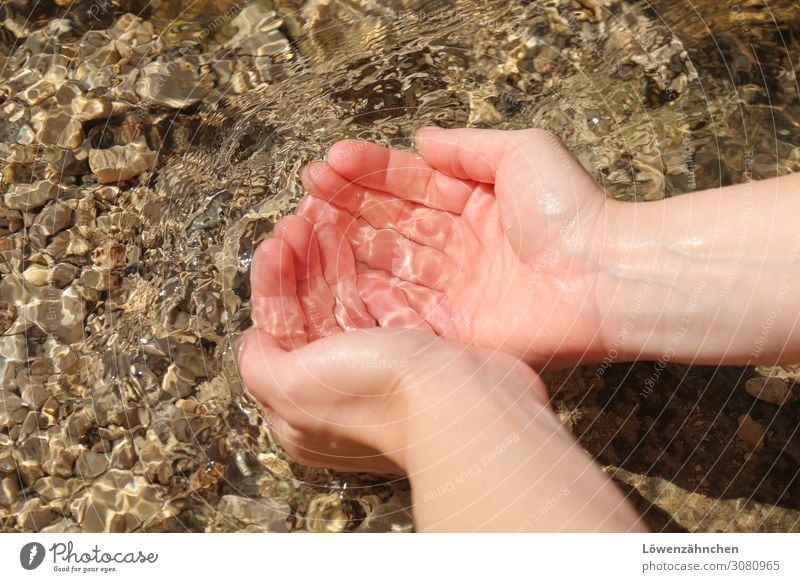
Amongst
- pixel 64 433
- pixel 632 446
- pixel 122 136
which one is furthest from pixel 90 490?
pixel 632 446

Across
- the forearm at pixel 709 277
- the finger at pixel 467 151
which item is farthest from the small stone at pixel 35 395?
the forearm at pixel 709 277

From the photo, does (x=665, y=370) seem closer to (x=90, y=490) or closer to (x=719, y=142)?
(x=719, y=142)

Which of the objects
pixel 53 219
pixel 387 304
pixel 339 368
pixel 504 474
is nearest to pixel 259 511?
pixel 339 368

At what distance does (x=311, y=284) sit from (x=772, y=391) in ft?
3.97

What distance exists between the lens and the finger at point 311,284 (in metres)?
1.81

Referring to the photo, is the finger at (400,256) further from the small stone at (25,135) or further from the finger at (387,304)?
the small stone at (25,135)

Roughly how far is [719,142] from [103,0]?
6.07ft

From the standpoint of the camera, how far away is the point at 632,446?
192 centimetres

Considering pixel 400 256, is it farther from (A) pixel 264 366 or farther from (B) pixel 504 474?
(B) pixel 504 474

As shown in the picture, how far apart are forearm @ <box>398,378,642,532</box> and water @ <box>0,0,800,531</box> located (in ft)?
1.06

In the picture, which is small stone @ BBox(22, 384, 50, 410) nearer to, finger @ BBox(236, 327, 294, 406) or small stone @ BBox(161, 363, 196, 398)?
small stone @ BBox(161, 363, 196, 398)

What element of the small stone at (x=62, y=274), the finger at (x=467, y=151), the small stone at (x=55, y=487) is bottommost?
the small stone at (x=55, y=487)

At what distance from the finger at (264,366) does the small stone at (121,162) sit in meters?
0.61

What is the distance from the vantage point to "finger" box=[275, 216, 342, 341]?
1.81 m
